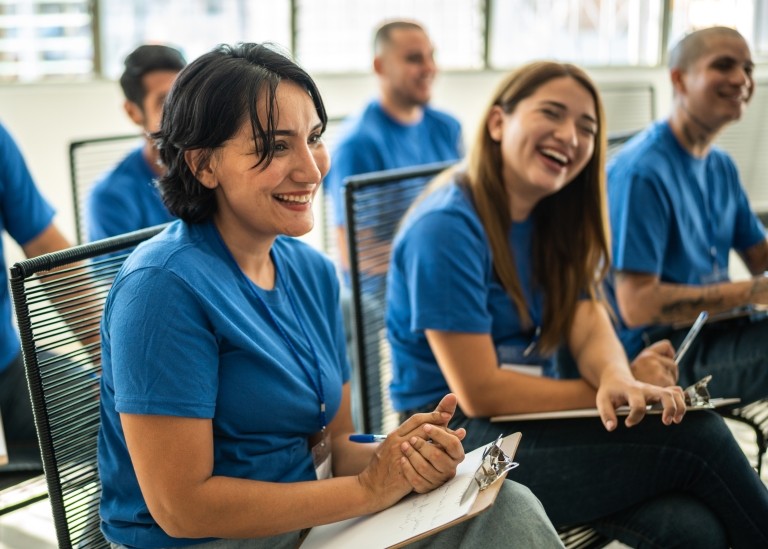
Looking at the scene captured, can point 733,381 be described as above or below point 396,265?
below

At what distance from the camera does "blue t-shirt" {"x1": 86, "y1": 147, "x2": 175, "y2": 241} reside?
7.27ft

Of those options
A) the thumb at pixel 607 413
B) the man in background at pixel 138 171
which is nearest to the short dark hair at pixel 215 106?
the thumb at pixel 607 413

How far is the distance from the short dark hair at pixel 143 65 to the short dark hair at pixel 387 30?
1.40 meters

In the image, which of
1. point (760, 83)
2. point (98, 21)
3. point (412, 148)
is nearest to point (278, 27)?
point (98, 21)

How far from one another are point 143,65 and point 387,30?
1.52m

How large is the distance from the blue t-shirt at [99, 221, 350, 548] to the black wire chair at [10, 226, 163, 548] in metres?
0.11

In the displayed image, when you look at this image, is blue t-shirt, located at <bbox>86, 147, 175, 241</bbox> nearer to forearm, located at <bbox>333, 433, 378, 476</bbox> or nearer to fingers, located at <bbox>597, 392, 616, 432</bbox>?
forearm, located at <bbox>333, 433, 378, 476</bbox>

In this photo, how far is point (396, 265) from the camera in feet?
5.54

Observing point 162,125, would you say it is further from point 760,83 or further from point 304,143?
point 760,83

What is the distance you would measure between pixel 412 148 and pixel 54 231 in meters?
1.66

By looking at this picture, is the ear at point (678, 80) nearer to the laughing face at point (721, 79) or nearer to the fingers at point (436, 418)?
the laughing face at point (721, 79)

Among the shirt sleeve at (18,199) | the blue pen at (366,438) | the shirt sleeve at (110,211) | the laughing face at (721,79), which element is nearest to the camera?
the blue pen at (366,438)

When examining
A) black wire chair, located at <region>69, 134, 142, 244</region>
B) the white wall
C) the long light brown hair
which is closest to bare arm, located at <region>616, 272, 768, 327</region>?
the long light brown hair

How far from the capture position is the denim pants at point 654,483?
1442 mm
